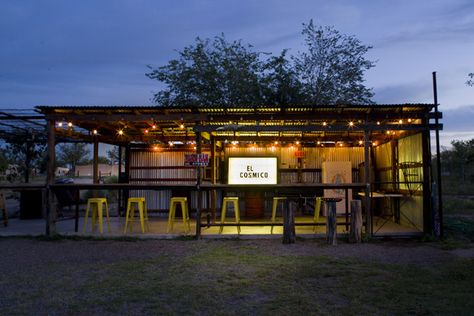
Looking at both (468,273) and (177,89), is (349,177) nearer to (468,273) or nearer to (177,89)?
(468,273)

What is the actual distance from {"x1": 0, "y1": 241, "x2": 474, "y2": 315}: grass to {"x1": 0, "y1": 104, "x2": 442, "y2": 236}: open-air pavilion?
8.19 ft

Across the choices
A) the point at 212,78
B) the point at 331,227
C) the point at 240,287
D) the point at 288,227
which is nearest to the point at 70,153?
the point at 212,78

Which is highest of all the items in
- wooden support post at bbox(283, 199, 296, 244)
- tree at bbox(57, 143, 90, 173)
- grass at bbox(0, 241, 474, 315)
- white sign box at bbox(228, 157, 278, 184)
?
tree at bbox(57, 143, 90, 173)

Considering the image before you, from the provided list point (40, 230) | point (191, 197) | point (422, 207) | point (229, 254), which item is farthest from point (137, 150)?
point (422, 207)

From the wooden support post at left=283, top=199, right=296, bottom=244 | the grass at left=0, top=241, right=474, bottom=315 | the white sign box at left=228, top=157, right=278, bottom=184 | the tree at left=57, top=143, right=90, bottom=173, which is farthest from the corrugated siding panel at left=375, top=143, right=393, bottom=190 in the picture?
the tree at left=57, top=143, right=90, bottom=173

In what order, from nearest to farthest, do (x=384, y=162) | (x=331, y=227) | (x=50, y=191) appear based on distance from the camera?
(x=331, y=227), (x=50, y=191), (x=384, y=162)

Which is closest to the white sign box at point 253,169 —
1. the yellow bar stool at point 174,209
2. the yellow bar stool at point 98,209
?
the yellow bar stool at point 174,209

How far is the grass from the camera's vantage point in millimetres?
4711

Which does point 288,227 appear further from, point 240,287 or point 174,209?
point 240,287

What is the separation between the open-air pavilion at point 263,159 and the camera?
31.9 feet

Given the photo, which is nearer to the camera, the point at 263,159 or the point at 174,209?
the point at 174,209

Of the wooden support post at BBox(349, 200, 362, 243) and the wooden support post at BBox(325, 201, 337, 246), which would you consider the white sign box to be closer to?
the wooden support post at BBox(325, 201, 337, 246)

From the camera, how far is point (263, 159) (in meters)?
11.6

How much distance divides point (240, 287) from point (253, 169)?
6171 mm
